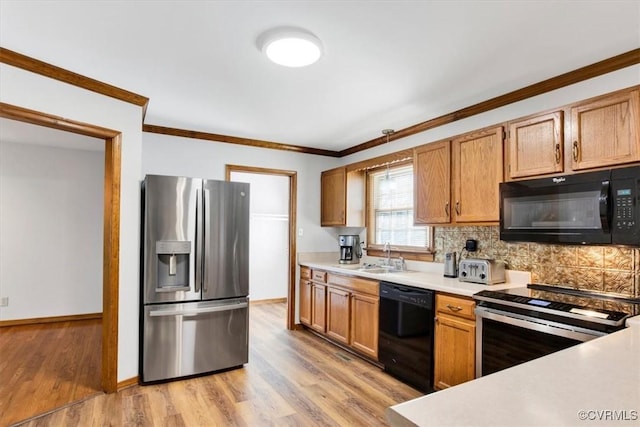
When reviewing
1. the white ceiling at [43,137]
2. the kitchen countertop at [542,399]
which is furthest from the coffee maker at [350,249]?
the kitchen countertop at [542,399]

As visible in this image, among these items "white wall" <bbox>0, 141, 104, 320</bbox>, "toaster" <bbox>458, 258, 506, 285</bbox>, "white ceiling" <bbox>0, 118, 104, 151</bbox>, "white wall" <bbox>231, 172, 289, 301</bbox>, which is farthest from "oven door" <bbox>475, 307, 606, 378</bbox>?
"white wall" <bbox>0, 141, 104, 320</bbox>

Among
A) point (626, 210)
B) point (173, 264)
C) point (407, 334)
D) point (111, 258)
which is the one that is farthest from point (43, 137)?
point (626, 210)

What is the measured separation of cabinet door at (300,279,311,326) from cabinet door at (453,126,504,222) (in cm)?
227

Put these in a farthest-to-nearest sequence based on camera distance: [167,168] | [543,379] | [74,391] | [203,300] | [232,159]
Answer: [232,159]
[167,168]
[203,300]
[74,391]
[543,379]

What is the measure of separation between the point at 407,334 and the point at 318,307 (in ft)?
5.04

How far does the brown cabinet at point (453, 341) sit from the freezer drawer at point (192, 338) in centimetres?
178

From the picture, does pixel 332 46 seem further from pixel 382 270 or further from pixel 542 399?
pixel 382 270

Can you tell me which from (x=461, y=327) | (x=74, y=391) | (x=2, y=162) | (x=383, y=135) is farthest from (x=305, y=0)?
(x=2, y=162)

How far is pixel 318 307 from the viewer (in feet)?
14.4

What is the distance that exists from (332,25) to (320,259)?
3.43 meters

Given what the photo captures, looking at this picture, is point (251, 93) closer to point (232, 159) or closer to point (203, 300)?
point (232, 159)

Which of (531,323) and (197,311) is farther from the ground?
(531,323)

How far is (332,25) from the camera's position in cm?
199

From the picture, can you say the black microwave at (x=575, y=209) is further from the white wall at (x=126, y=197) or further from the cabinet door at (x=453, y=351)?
the white wall at (x=126, y=197)
